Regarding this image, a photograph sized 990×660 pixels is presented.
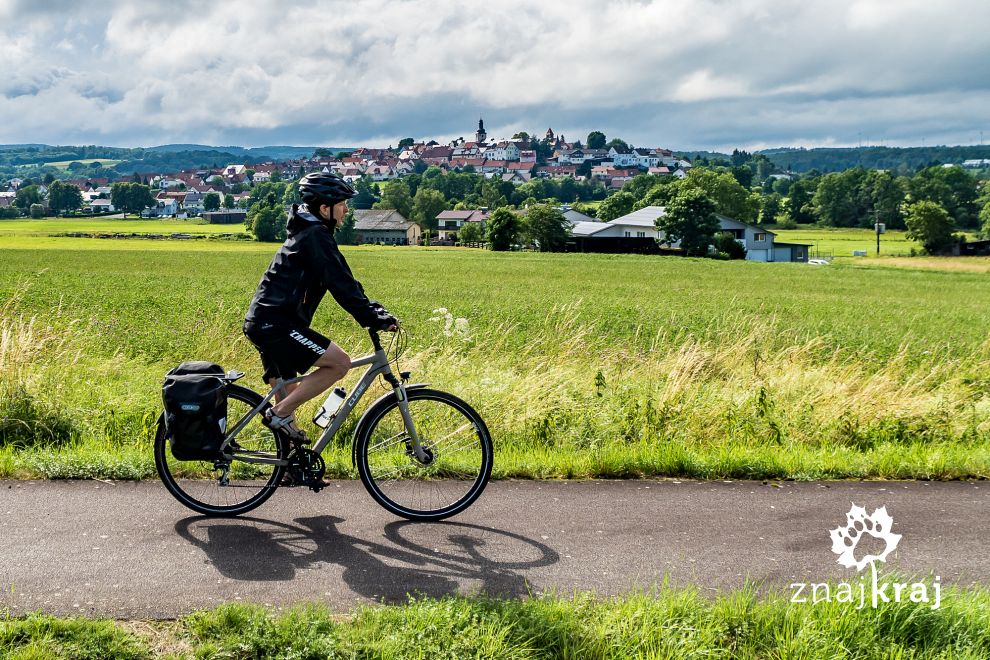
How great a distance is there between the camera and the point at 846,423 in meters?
7.62

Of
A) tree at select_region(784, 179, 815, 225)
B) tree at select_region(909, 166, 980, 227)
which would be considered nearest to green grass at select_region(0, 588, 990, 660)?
tree at select_region(909, 166, 980, 227)

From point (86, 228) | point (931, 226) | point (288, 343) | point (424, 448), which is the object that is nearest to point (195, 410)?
point (288, 343)

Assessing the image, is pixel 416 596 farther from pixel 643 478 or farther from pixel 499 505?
pixel 643 478

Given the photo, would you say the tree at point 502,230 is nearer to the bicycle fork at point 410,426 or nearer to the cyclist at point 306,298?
the bicycle fork at point 410,426

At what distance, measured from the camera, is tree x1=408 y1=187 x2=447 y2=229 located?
155 metres

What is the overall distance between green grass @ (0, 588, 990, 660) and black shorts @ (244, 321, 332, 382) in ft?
5.80

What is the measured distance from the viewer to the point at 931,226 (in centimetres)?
9725

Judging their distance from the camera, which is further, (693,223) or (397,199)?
(397,199)

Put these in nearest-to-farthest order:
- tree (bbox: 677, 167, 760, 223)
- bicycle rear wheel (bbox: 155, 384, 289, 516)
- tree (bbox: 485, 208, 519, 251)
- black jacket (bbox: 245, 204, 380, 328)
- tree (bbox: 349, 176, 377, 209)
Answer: black jacket (bbox: 245, 204, 380, 328) → bicycle rear wheel (bbox: 155, 384, 289, 516) → tree (bbox: 485, 208, 519, 251) → tree (bbox: 677, 167, 760, 223) → tree (bbox: 349, 176, 377, 209)

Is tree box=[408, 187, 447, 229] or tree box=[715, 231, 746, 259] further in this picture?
tree box=[408, 187, 447, 229]

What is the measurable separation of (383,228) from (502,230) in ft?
107

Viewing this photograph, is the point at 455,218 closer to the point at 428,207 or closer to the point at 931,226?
the point at 428,207

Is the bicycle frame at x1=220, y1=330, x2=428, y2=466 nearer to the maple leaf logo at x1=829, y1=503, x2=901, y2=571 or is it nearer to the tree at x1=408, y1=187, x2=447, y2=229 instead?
the maple leaf logo at x1=829, y1=503, x2=901, y2=571

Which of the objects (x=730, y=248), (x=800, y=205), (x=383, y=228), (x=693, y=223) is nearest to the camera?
(x=730, y=248)
